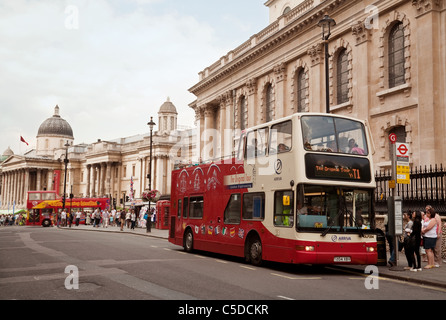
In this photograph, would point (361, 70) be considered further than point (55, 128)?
No

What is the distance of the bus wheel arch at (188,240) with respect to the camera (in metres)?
18.1

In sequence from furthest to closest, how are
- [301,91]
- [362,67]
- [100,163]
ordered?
1. [100,163]
2. [301,91]
3. [362,67]

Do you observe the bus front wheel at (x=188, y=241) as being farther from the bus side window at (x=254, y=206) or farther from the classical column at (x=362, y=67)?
the classical column at (x=362, y=67)

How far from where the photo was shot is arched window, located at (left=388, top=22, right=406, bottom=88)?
79.9ft

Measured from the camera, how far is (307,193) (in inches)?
475

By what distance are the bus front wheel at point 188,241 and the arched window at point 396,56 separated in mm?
13626

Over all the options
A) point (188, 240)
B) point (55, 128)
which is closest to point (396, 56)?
point (188, 240)

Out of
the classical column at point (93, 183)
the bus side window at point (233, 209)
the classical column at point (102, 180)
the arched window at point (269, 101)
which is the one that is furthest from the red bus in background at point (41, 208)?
the bus side window at point (233, 209)

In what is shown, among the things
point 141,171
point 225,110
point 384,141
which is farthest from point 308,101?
point 141,171

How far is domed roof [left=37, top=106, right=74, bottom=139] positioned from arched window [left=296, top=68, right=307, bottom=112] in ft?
335

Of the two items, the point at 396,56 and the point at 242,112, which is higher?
the point at 242,112

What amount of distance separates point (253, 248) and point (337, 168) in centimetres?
362

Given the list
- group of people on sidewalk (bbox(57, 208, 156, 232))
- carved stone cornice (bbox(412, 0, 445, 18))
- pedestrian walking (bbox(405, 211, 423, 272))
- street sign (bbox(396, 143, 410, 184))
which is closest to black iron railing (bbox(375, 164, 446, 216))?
street sign (bbox(396, 143, 410, 184))

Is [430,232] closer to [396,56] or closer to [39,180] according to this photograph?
[396,56]
